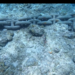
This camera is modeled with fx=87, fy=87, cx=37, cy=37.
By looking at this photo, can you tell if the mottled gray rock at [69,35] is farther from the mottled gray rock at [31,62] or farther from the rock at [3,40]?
the rock at [3,40]

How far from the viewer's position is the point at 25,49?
3838 mm

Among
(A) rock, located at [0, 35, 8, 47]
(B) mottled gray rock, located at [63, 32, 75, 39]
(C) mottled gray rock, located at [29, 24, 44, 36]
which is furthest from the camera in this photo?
(B) mottled gray rock, located at [63, 32, 75, 39]

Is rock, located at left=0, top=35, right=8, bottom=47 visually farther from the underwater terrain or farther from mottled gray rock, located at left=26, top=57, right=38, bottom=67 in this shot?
mottled gray rock, located at left=26, top=57, right=38, bottom=67

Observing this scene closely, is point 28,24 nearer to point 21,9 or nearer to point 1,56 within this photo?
point 21,9

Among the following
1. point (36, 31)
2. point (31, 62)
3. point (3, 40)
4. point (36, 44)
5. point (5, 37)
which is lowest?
point (31, 62)

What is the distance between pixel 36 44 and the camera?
4.05 m

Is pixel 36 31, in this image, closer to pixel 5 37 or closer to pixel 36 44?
pixel 36 44

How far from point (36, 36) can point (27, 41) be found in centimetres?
53

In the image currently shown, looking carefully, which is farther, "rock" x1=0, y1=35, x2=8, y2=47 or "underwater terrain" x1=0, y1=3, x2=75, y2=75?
"rock" x1=0, y1=35, x2=8, y2=47

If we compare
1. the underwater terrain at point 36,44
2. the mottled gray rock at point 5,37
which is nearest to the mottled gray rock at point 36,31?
the underwater terrain at point 36,44

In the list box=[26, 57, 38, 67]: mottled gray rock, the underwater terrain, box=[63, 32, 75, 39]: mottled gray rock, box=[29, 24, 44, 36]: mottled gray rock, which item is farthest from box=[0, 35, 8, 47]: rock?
box=[63, 32, 75, 39]: mottled gray rock

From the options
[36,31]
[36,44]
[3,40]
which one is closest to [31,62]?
[36,44]

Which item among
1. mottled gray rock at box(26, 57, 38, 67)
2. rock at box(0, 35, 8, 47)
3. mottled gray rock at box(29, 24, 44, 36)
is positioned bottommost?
mottled gray rock at box(26, 57, 38, 67)

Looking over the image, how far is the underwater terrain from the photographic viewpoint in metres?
3.30
